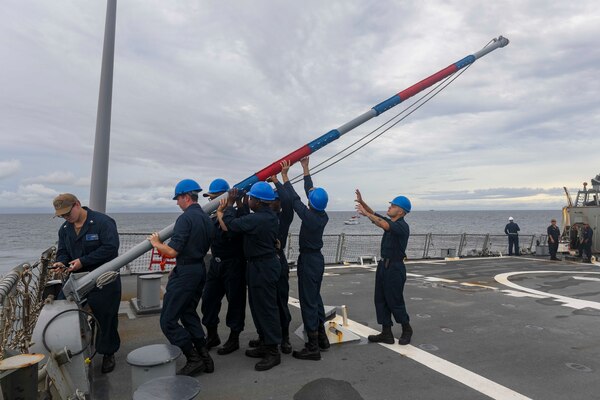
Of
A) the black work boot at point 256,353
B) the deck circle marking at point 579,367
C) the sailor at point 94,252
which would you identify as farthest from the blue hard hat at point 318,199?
the deck circle marking at point 579,367

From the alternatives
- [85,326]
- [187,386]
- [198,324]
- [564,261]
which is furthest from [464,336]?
[564,261]

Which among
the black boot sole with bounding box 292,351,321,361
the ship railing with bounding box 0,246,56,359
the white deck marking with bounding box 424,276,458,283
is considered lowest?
the black boot sole with bounding box 292,351,321,361

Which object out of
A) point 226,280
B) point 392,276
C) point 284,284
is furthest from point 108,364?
point 392,276

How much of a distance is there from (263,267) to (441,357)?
2.50m

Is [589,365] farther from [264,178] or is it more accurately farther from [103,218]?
[103,218]

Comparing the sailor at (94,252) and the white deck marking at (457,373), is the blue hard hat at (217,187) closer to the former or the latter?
the sailor at (94,252)

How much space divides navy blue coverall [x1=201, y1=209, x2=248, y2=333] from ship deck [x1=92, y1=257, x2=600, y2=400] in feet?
1.50

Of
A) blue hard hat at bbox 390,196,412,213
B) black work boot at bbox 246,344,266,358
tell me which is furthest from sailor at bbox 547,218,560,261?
black work boot at bbox 246,344,266,358

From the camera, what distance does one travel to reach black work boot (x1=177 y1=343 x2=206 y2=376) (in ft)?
13.6

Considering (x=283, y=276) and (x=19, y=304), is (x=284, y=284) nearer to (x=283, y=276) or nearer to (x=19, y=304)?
(x=283, y=276)

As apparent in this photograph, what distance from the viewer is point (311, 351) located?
4.67 m

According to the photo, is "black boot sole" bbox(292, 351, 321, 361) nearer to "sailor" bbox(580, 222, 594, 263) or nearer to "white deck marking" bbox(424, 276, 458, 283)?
"white deck marking" bbox(424, 276, 458, 283)

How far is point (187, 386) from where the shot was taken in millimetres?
2668

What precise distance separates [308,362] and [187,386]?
2212 mm
